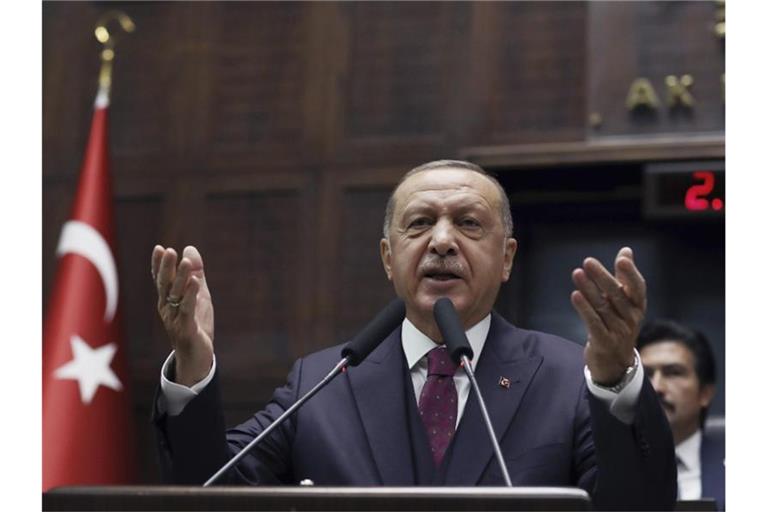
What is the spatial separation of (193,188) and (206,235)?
0.21m

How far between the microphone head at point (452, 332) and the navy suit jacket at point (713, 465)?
240 centimetres

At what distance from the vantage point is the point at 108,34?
18.7 ft

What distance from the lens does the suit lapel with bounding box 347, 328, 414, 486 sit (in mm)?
2354

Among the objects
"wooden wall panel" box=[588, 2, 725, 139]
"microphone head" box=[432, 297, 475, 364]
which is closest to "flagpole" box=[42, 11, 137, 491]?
"wooden wall panel" box=[588, 2, 725, 139]

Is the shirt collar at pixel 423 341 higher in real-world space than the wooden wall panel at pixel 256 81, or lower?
lower

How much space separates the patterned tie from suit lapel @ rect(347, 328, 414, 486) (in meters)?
0.04

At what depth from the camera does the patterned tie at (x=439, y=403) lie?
238cm

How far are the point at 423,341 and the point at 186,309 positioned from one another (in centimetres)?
55

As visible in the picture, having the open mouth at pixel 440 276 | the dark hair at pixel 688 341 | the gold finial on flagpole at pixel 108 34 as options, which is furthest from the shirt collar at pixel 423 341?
the gold finial on flagpole at pixel 108 34

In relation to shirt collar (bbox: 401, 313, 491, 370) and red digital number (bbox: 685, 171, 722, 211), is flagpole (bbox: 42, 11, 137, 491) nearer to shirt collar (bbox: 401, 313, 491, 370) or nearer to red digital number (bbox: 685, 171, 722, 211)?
red digital number (bbox: 685, 171, 722, 211)

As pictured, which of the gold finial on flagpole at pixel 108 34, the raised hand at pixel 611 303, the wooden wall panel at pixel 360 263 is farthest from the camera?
the gold finial on flagpole at pixel 108 34

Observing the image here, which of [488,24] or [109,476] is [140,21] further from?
[109,476]

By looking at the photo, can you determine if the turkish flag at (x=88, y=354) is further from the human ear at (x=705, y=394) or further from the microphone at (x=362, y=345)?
the microphone at (x=362, y=345)

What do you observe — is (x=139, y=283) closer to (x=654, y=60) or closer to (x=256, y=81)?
(x=256, y=81)
